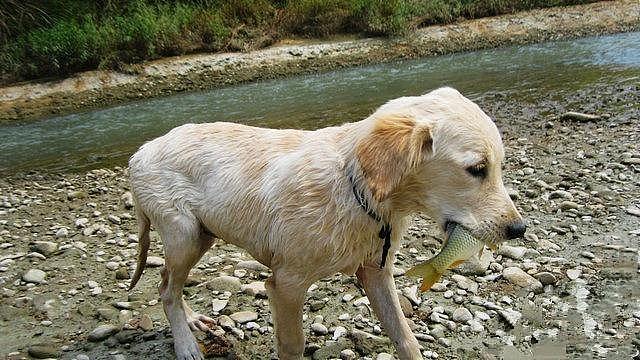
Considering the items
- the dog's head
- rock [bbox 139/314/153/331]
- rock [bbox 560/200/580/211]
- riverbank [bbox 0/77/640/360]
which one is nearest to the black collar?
the dog's head

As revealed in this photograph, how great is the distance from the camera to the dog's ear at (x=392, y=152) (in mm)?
3473

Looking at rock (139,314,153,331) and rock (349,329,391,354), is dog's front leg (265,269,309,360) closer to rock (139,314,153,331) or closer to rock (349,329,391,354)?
rock (349,329,391,354)

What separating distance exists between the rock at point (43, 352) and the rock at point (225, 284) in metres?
1.45

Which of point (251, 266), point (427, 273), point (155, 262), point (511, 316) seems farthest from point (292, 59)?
point (427, 273)

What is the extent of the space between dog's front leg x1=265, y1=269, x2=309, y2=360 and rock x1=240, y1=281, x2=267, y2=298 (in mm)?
1399

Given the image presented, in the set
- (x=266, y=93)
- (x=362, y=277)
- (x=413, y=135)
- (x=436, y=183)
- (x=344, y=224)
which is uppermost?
(x=413, y=135)

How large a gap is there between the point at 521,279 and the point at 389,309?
189cm

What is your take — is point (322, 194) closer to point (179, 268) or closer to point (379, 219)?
point (379, 219)

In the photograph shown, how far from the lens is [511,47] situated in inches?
785

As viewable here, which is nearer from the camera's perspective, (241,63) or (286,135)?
(286,135)

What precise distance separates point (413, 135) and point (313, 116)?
9871 millimetres

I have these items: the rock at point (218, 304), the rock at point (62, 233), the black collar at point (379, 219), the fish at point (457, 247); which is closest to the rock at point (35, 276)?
the rock at point (62, 233)

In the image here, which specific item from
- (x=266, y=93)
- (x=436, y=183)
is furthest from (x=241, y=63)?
(x=436, y=183)

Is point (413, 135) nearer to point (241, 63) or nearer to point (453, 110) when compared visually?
point (453, 110)
